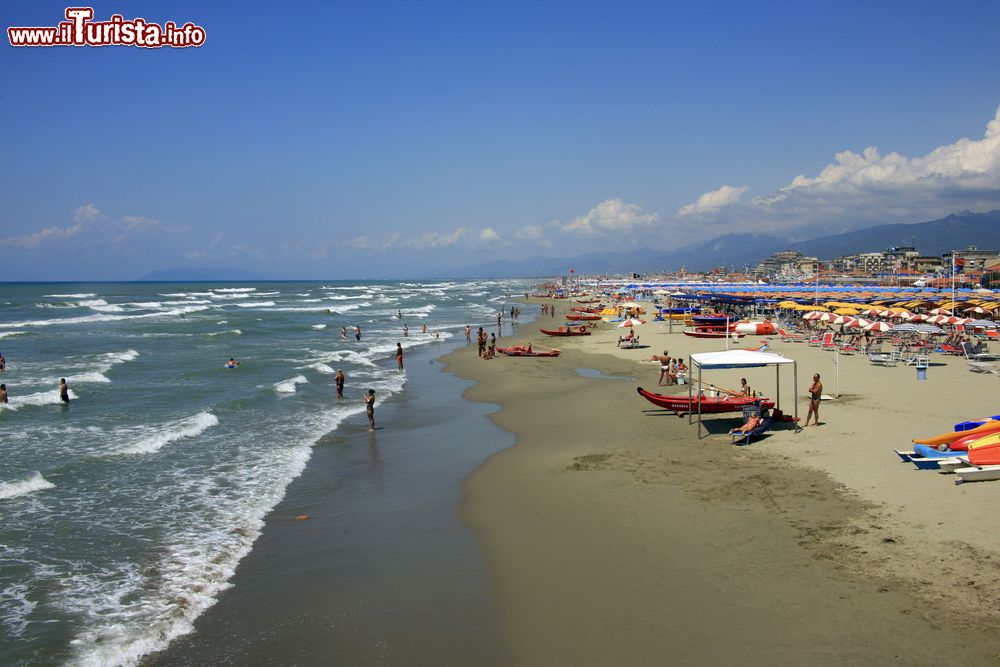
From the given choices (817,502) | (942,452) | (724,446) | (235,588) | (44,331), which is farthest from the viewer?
(44,331)

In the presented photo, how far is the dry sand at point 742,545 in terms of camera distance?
20.1ft

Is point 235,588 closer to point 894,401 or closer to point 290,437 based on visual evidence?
point 290,437

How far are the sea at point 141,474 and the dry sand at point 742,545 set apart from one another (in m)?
3.88

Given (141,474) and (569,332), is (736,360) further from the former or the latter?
(569,332)

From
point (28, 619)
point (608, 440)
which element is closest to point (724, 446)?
point (608, 440)

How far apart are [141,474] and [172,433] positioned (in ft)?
11.1

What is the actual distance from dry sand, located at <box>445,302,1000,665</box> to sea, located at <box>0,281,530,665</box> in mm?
3878

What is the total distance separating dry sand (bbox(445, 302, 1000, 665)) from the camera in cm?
612

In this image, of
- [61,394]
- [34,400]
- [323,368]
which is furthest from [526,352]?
[34,400]

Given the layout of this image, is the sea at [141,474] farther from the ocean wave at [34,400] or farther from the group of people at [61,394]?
the group of people at [61,394]

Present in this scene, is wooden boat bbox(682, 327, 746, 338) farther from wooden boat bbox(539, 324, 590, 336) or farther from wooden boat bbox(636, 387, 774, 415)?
wooden boat bbox(636, 387, 774, 415)

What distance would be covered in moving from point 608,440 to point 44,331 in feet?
148

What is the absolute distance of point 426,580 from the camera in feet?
26.0

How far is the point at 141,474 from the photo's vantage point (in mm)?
12602
